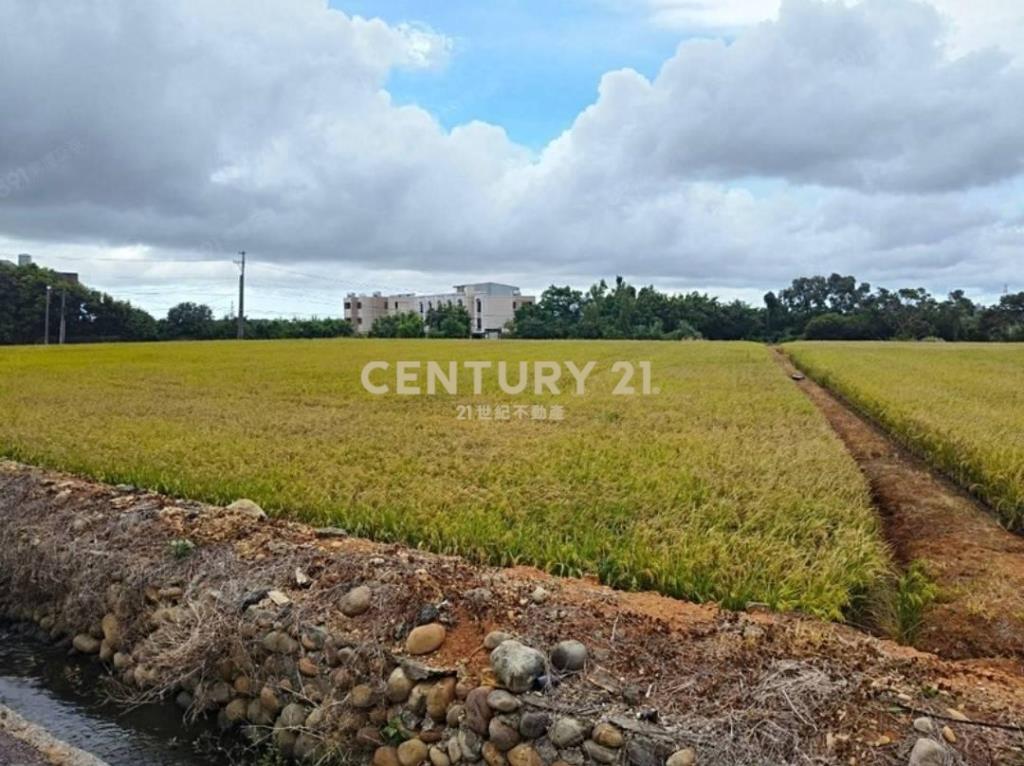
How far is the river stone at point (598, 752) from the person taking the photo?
3066 mm

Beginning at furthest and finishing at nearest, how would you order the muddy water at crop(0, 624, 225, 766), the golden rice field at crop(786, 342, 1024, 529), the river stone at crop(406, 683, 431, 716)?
1. the golden rice field at crop(786, 342, 1024, 529)
2. the muddy water at crop(0, 624, 225, 766)
3. the river stone at crop(406, 683, 431, 716)

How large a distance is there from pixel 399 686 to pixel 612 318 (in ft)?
223

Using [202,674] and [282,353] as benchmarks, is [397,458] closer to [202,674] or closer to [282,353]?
[202,674]

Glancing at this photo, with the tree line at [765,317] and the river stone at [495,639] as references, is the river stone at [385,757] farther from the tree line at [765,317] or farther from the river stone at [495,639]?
the tree line at [765,317]

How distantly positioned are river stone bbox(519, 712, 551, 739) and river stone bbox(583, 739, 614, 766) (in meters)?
0.19

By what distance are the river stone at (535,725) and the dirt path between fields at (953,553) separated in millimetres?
2327

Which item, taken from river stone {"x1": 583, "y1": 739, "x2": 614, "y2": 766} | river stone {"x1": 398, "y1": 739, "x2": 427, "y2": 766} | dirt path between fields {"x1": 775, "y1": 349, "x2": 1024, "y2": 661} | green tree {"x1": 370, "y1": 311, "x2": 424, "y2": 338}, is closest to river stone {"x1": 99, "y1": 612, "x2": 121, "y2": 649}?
river stone {"x1": 398, "y1": 739, "x2": 427, "y2": 766}

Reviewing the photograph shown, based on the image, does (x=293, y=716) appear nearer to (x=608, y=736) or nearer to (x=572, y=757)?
(x=572, y=757)

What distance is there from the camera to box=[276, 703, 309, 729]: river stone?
158 inches

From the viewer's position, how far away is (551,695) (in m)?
3.35

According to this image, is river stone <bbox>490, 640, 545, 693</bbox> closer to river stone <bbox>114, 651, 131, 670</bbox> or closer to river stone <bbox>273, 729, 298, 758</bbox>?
river stone <bbox>273, 729, 298, 758</bbox>

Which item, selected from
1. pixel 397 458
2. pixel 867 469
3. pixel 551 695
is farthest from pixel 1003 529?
pixel 397 458

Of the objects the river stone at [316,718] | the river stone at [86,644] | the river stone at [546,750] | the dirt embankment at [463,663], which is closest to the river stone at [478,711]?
the dirt embankment at [463,663]

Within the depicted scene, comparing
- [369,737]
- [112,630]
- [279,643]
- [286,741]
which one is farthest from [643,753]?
[112,630]
